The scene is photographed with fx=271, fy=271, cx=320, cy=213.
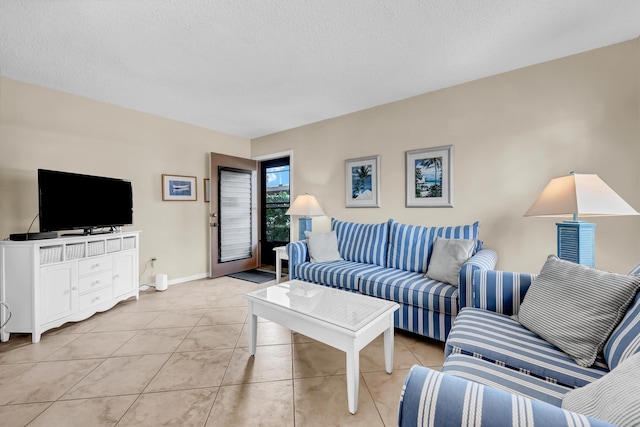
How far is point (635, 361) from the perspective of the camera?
0.73m

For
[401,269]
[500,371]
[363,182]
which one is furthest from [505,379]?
[363,182]

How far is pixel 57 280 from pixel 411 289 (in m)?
3.12

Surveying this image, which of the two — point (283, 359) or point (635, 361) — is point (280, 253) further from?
point (635, 361)

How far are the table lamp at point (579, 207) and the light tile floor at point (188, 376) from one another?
1187mm

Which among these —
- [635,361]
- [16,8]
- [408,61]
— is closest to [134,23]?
[16,8]

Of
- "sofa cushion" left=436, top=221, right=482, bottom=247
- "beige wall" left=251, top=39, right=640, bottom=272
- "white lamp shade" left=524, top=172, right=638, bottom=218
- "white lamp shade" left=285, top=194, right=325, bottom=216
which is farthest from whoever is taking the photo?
"white lamp shade" left=285, top=194, right=325, bottom=216

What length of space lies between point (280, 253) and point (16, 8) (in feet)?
10.4

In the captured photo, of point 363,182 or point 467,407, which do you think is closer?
point 467,407

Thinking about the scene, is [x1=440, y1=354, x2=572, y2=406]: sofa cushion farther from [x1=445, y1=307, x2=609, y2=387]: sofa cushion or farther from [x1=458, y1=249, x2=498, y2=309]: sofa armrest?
[x1=458, y1=249, x2=498, y2=309]: sofa armrest

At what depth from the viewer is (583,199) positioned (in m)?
1.67

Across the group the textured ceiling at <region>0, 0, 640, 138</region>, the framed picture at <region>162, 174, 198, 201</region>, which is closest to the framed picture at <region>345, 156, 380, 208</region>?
the textured ceiling at <region>0, 0, 640, 138</region>

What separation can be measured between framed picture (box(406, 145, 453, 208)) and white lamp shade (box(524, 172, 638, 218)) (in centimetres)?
112

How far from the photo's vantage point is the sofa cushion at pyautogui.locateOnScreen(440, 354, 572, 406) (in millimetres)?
976

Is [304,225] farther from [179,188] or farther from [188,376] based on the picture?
[188,376]
